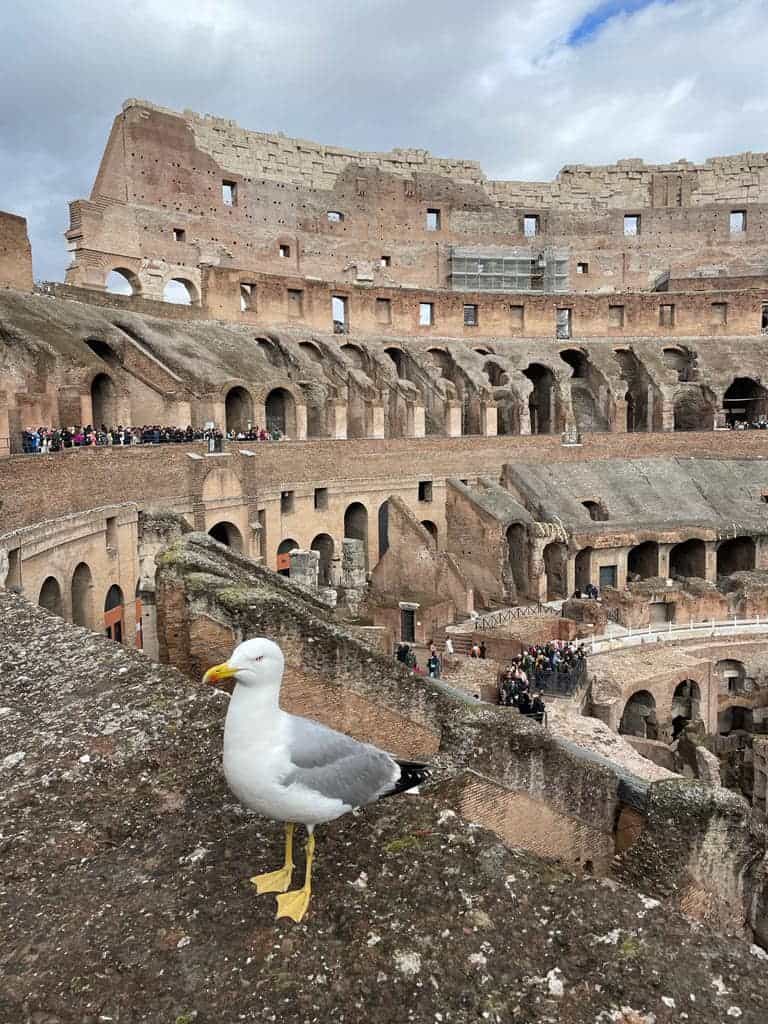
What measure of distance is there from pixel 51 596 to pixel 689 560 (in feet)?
71.3

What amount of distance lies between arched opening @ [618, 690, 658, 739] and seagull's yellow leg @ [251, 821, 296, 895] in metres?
17.0

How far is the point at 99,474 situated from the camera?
1522cm

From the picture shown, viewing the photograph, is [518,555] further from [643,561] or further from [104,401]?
[104,401]

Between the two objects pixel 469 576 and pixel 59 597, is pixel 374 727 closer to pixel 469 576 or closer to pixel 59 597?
pixel 59 597

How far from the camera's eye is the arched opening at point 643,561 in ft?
83.8

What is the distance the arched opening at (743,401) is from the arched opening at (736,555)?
1121 centimetres

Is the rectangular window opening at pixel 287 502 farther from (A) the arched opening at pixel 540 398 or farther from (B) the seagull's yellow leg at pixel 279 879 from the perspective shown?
(B) the seagull's yellow leg at pixel 279 879

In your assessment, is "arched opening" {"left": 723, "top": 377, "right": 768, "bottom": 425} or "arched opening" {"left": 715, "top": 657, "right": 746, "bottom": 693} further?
"arched opening" {"left": 723, "top": 377, "right": 768, "bottom": 425}

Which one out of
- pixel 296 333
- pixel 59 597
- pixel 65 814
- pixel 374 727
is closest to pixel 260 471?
pixel 59 597

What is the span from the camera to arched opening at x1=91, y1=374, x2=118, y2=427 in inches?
838

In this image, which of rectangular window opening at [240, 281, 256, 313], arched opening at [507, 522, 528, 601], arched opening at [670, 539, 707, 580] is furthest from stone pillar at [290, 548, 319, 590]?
rectangular window opening at [240, 281, 256, 313]

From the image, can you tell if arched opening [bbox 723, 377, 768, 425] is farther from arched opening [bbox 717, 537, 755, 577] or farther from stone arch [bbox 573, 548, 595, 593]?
stone arch [bbox 573, 548, 595, 593]

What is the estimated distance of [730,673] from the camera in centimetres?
2042

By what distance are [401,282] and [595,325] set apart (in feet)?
35.7
